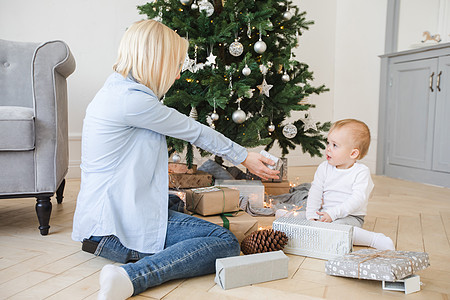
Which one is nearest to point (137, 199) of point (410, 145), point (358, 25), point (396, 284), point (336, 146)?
point (396, 284)

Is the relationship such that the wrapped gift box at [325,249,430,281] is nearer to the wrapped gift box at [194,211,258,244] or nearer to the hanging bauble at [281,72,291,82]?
the wrapped gift box at [194,211,258,244]

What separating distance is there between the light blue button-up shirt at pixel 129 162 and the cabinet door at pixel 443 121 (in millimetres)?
2338

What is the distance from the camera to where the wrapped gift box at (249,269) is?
42.6 inches

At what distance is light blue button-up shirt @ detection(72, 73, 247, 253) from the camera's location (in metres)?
1.16

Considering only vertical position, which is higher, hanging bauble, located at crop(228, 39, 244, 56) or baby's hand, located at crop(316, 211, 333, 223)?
hanging bauble, located at crop(228, 39, 244, 56)

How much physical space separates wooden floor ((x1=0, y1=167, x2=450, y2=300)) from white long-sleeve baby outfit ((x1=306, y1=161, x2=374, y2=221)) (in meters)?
0.22

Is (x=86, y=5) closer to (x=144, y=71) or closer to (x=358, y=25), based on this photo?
(x=144, y=71)

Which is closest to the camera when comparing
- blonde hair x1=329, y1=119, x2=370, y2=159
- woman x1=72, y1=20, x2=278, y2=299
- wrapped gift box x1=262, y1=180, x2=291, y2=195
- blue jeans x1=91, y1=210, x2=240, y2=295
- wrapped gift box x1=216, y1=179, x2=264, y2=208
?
blue jeans x1=91, y1=210, x2=240, y2=295

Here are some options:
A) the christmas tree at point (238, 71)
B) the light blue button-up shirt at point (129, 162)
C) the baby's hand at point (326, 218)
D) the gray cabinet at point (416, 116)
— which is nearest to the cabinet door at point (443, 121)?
the gray cabinet at point (416, 116)

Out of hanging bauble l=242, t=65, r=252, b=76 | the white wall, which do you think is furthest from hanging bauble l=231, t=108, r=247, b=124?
the white wall

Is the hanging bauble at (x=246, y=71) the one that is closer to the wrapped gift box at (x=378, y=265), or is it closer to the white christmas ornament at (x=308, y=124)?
the white christmas ornament at (x=308, y=124)

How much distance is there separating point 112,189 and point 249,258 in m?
0.44

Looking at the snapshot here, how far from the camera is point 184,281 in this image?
1139 millimetres

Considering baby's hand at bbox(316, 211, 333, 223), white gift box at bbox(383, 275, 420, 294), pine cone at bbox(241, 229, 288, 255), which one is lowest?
white gift box at bbox(383, 275, 420, 294)
